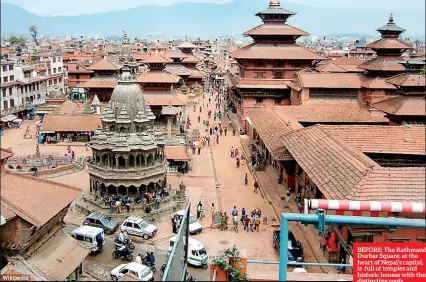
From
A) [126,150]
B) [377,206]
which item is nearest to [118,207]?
[126,150]

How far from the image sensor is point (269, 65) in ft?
151

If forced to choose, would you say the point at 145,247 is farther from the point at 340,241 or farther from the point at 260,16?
the point at 260,16

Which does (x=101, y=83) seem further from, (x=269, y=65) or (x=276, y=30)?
(x=276, y=30)

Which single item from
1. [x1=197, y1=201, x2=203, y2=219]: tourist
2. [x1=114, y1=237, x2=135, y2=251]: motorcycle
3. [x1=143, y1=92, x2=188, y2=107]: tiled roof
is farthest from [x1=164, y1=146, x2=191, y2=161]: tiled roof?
[x1=114, y1=237, x2=135, y2=251]: motorcycle

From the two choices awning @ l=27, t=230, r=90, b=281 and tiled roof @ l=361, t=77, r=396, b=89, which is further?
tiled roof @ l=361, t=77, r=396, b=89

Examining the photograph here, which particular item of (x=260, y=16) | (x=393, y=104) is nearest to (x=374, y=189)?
(x=393, y=104)

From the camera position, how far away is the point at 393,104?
24.2 metres

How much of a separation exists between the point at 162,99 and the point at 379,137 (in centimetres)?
2369

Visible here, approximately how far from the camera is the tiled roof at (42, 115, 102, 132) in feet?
143

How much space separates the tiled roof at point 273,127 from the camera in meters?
25.6

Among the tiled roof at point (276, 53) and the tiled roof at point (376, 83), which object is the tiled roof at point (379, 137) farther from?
the tiled roof at point (276, 53)

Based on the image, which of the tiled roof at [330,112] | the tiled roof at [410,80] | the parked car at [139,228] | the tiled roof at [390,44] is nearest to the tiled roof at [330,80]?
the tiled roof at [330,112]

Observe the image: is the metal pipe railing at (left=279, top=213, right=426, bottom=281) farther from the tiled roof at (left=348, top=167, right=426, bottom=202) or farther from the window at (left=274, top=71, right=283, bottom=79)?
the window at (left=274, top=71, right=283, bottom=79)

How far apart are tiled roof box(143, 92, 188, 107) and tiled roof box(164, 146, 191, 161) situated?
6.76 m
